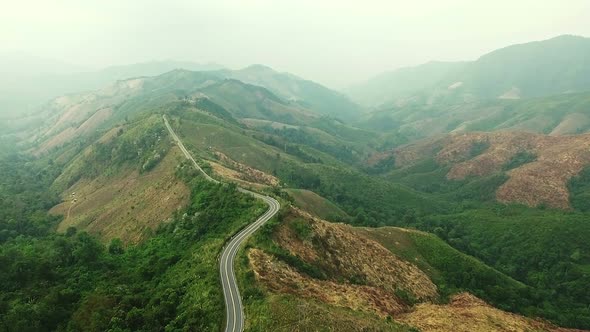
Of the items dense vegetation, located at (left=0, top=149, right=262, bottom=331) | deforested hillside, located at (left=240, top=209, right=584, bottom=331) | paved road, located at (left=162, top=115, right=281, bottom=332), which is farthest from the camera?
dense vegetation, located at (left=0, top=149, right=262, bottom=331)

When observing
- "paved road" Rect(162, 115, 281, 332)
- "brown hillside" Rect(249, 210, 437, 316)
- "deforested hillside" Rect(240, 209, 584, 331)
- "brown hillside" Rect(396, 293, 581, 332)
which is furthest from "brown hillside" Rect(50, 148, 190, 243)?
"brown hillside" Rect(396, 293, 581, 332)

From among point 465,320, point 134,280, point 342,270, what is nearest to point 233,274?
point 134,280

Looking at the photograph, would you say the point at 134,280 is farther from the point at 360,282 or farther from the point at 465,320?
the point at 465,320

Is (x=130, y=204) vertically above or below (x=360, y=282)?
above

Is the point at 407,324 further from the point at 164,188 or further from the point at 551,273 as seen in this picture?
the point at 551,273

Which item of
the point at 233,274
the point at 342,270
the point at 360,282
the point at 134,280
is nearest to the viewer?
the point at 233,274

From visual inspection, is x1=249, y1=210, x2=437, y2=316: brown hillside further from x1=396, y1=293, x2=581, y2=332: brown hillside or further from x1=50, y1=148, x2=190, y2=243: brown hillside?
x1=50, y1=148, x2=190, y2=243: brown hillside

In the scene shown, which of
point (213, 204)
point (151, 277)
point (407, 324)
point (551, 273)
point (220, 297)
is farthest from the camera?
point (551, 273)

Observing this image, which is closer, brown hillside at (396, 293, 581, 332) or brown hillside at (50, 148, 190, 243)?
brown hillside at (396, 293, 581, 332)

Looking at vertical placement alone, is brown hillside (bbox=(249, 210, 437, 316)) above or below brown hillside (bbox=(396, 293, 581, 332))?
above

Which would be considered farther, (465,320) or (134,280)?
(134,280)

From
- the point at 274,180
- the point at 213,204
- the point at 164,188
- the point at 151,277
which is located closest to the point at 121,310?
the point at 151,277
